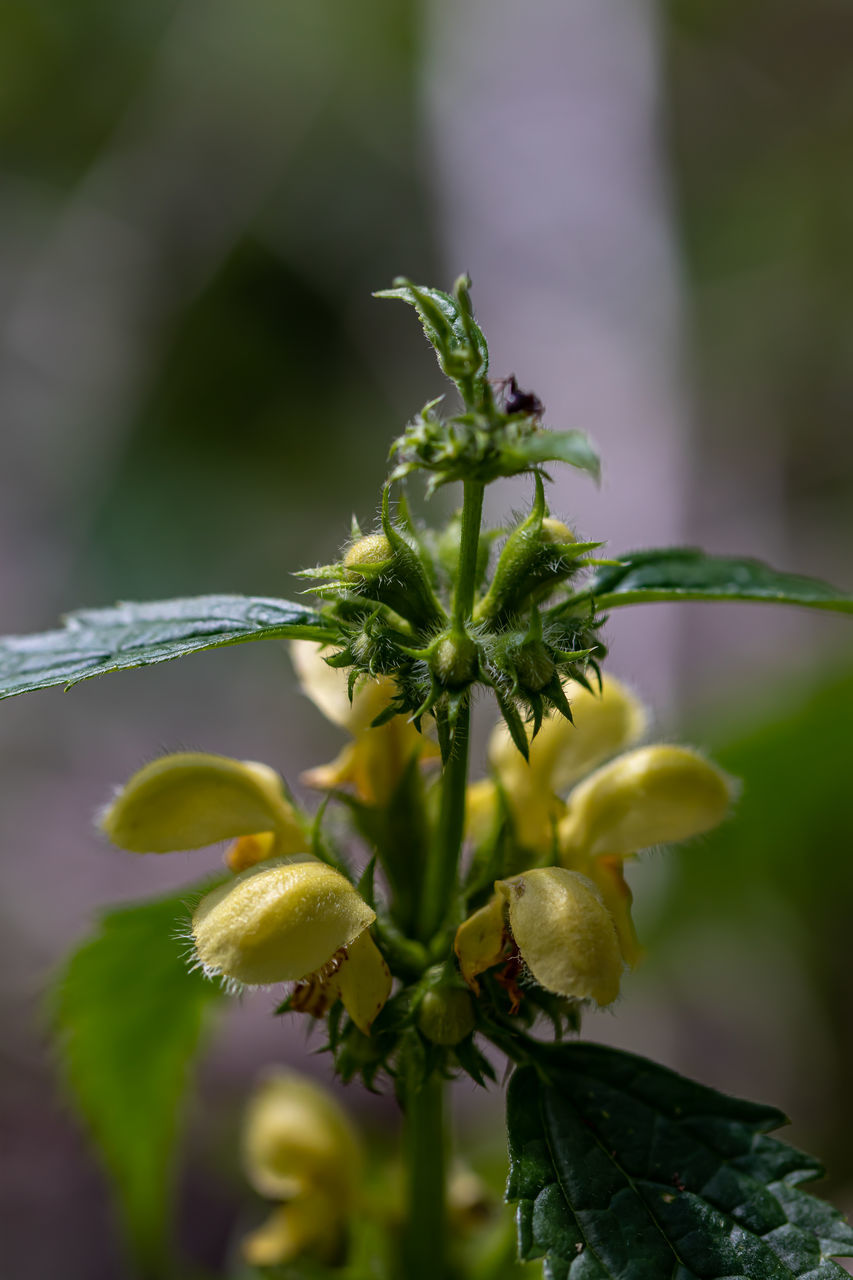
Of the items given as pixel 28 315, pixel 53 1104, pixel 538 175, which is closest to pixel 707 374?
pixel 538 175

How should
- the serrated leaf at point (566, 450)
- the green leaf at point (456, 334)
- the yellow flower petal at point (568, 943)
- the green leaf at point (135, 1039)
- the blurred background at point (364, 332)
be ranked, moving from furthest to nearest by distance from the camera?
1. the blurred background at point (364, 332)
2. the green leaf at point (135, 1039)
3. the yellow flower petal at point (568, 943)
4. the green leaf at point (456, 334)
5. the serrated leaf at point (566, 450)

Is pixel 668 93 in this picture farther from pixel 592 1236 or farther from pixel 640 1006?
pixel 592 1236

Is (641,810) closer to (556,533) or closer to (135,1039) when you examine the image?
(556,533)

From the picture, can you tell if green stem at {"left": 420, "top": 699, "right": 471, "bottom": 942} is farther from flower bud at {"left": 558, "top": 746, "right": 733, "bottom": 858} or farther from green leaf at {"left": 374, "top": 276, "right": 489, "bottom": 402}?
green leaf at {"left": 374, "top": 276, "right": 489, "bottom": 402}

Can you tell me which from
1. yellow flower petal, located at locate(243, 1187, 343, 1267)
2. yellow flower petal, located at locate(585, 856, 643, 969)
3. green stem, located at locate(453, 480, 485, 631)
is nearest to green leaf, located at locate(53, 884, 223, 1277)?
yellow flower petal, located at locate(243, 1187, 343, 1267)

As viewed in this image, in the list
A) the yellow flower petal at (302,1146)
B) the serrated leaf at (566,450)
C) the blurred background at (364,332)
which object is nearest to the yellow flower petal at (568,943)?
the serrated leaf at (566,450)

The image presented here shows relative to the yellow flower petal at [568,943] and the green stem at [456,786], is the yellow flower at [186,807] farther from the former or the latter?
the yellow flower petal at [568,943]
